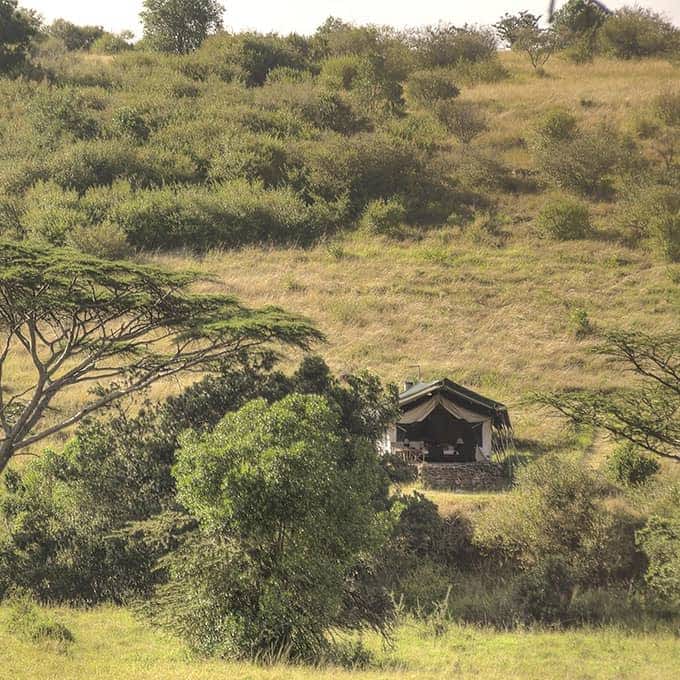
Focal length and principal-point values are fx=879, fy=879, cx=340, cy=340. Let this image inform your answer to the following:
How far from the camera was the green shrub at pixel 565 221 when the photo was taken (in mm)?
49781

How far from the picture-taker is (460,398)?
29.6 meters

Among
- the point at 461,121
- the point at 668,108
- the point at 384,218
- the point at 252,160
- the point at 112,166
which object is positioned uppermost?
the point at 668,108

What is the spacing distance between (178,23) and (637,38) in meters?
42.6

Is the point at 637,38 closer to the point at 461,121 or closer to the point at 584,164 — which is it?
the point at 461,121

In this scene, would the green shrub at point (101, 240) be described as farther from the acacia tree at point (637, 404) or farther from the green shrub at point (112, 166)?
the acacia tree at point (637, 404)

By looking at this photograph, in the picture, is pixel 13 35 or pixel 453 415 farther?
pixel 13 35

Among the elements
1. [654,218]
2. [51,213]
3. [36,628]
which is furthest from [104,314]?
[654,218]

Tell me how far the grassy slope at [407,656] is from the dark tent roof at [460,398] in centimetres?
A: 975

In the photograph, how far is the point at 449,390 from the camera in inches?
1157

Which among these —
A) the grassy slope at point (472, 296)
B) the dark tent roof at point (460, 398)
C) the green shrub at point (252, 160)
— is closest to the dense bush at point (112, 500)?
the dark tent roof at point (460, 398)

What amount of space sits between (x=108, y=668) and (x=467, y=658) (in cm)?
749

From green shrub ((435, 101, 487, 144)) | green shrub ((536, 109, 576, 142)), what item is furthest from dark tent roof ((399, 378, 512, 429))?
green shrub ((435, 101, 487, 144))

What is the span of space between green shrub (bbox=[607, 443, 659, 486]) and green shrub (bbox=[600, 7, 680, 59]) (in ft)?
211

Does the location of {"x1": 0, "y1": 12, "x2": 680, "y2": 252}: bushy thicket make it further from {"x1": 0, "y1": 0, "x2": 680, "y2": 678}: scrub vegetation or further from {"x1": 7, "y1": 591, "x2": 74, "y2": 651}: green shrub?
{"x1": 7, "y1": 591, "x2": 74, "y2": 651}: green shrub
